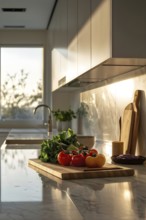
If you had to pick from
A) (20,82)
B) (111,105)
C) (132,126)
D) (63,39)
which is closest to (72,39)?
(111,105)

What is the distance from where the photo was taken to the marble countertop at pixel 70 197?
4.06ft

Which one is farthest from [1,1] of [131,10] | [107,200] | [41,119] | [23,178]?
[107,200]

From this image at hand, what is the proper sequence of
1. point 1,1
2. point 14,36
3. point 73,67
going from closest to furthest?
point 73,67
point 1,1
point 14,36

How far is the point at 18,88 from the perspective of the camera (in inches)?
270

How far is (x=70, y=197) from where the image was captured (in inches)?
59.0

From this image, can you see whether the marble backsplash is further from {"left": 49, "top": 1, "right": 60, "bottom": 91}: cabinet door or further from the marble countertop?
the marble countertop

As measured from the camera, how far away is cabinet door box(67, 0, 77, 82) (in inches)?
135

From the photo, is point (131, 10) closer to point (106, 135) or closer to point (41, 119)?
point (106, 135)

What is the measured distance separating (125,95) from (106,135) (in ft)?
2.33

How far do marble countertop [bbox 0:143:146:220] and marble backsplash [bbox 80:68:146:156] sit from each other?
2.22ft

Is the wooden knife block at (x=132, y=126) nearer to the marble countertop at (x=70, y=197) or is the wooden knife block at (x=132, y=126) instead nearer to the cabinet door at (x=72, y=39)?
the marble countertop at (x=70, y=197)

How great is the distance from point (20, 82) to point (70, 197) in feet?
18.0

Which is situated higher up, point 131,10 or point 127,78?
point 131,10

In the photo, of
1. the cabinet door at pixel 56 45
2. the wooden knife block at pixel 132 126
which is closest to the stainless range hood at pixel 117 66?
the wooden knife block at pixel 132 126
